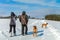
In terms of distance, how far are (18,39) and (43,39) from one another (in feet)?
5.85

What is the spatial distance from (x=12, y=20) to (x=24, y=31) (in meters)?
2.37

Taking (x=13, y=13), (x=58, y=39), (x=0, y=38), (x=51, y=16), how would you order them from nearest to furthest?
1. (x=58, y=39)
2. (x=0, y=38)
3. (x=13, y=13)
4. (x=51, y=16)

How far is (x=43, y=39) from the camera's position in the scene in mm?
16297

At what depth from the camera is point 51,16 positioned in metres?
74.6

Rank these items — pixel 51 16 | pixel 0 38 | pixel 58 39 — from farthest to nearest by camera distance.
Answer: pixel 51 16
pixel 0 38
pixel 58 39

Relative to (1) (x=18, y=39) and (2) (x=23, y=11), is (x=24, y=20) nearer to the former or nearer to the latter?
(2) (x=23, y=11)

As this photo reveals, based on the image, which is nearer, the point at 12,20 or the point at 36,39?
the point at 36,39

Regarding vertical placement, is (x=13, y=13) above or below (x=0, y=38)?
above

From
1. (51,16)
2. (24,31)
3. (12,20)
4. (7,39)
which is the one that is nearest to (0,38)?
(7,39)

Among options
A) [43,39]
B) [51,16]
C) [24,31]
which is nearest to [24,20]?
[24,31]

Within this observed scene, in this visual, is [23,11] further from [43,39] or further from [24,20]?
[43,39]

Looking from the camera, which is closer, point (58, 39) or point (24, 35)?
point (58, 39)

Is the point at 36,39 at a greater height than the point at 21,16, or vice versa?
the point at 21,16

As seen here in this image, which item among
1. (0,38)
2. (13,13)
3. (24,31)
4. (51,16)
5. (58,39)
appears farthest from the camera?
(51,16)
